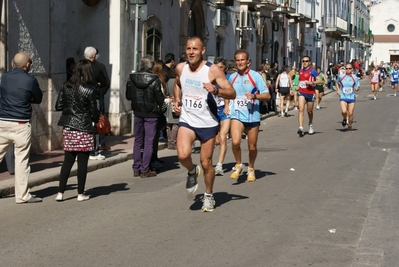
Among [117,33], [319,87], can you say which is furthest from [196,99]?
[319,87]

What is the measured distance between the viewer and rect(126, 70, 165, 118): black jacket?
1216 centimetres

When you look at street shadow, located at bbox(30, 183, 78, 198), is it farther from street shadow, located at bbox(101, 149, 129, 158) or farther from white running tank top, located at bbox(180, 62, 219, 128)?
street shadow, located at bbox(101, 149, 129, 158)

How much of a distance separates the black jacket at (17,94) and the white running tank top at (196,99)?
1939 mm

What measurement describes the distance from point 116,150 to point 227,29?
1672cm

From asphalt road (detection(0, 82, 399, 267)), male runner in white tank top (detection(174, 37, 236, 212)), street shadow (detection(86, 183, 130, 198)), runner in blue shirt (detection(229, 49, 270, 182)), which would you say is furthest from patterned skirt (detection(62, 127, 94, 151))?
runner in blue shirt (detection(229, 49, 270, 182))

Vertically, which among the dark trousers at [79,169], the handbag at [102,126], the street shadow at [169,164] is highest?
the handbag at [102,126]

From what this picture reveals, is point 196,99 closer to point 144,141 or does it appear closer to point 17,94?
point 17,94

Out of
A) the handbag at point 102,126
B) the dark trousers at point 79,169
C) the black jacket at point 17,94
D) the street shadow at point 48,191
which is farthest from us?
the street shadow at point 48,191

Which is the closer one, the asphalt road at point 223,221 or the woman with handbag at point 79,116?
the asphalt road at point 223,221

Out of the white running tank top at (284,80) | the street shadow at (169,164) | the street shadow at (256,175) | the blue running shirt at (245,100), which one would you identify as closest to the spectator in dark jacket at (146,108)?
the street shadow at (169,164)

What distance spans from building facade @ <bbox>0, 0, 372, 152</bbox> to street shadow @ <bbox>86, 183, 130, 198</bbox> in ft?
10.5

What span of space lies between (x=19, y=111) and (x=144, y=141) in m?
3.00

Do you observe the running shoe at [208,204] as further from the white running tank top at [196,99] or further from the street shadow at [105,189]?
the street shadow at [105,189]

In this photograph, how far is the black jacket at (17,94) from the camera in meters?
9.55
